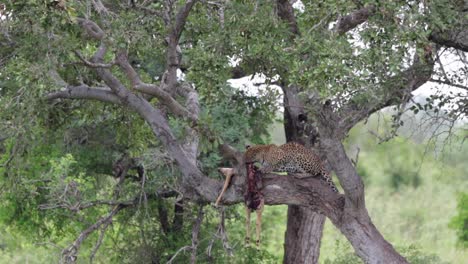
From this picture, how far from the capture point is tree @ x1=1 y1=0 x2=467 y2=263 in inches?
283

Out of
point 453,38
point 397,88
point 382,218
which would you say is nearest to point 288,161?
point 397,88

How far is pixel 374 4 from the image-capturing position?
7145 millimetres

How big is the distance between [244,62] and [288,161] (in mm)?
1112

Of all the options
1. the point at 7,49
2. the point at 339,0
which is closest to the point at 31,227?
the point at 7,49

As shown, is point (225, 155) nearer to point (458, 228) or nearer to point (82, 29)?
point (82, 29)

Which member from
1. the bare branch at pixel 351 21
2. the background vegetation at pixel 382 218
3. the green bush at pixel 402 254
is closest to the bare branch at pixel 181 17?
the bare branch at pixel 351 21

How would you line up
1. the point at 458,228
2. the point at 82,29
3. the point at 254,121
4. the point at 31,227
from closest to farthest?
the point at 82,29 → the point at 254,121 → the point at 31,227 → the point at 458,228

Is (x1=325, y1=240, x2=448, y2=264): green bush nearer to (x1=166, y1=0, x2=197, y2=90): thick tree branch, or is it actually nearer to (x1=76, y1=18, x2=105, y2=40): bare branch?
(x1=166, y1=0, x2=197, y2=90): thick tree branch

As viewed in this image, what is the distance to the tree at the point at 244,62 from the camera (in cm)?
719

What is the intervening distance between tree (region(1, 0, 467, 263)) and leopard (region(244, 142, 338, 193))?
126 mm

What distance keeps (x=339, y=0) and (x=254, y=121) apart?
5.17 metres

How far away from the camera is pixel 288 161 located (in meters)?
8.59

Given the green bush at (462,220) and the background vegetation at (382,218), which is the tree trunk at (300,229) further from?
the green bush at (462,220)

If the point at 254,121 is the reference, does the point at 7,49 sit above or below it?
below
